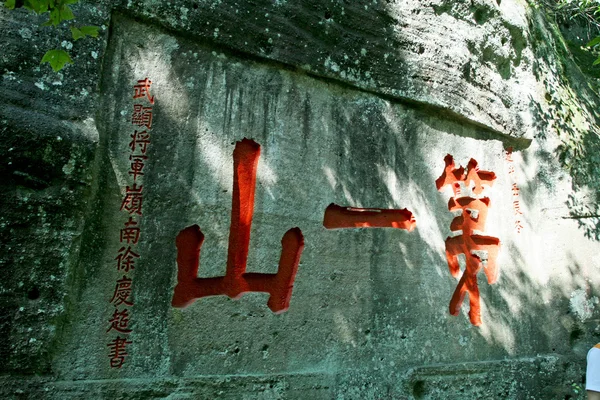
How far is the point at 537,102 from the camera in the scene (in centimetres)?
472

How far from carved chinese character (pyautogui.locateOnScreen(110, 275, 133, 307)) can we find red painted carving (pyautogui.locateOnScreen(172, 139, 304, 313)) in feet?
0.82

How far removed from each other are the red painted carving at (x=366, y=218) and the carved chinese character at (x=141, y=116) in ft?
4.26

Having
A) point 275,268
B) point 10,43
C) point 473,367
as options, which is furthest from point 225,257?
point 473,367

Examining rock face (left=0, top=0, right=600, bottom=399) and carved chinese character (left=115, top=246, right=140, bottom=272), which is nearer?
rock face (left=0, top=0, right=600, bottom=399)

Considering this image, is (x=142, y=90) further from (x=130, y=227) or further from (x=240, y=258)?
(x=240, y=258)

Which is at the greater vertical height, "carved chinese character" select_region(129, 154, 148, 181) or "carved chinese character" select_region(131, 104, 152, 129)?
"carved chinese character" select_region(131, 104, 152, 129)

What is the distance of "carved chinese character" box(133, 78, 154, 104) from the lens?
302 cm

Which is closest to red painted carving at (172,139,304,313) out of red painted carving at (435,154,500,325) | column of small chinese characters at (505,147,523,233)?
red painted carving at (435,154,500,325)

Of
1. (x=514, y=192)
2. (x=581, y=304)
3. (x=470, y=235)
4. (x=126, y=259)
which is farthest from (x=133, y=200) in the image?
(x=581, y=304)

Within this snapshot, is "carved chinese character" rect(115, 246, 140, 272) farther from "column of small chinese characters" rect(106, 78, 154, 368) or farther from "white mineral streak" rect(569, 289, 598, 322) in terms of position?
"white mineral streak" rect(569, 289, 598, 322)

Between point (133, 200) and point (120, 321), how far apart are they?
670 millimetres

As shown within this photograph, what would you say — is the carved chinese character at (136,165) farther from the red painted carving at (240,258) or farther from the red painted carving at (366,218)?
the red painted carving at (366,218)

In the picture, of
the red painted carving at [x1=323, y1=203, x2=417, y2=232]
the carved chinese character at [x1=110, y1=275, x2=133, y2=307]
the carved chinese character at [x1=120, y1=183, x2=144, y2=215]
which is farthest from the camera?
the red painted carving at [x1=323, y1=203, x2=417, y2=232]

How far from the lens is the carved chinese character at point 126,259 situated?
2.81m
